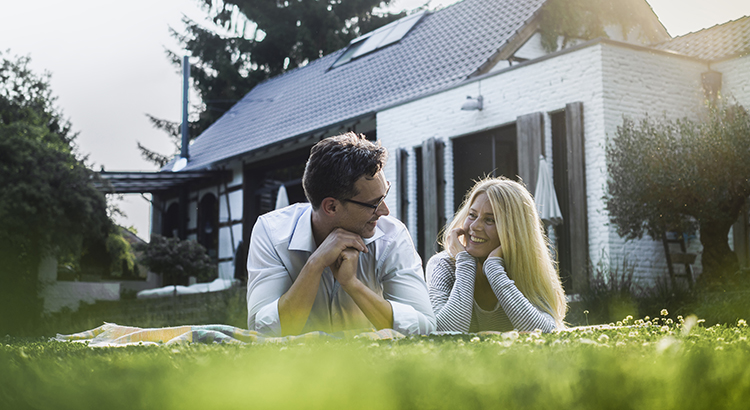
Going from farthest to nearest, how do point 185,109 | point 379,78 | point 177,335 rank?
point 185,109, point 379,78, point 177,335

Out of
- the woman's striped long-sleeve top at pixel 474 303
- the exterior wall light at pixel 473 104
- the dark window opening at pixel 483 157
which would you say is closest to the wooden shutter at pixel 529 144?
the dark window opening at pixel 483 157

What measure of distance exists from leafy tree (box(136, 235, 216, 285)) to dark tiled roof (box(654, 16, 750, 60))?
1001 centimetres

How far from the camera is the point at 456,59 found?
43.7 feet

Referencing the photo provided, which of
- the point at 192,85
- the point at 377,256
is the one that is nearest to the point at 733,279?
the point at 377,256

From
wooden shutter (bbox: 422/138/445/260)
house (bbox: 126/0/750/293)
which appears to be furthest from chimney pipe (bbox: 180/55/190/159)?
wooden shutter (bbox: 422/138/445/260)

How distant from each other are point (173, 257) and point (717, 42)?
35.8 ft

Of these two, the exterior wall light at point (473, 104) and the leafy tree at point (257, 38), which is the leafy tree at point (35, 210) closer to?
the exterior wall light at point (473, 104)

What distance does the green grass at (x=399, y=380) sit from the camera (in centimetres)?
77

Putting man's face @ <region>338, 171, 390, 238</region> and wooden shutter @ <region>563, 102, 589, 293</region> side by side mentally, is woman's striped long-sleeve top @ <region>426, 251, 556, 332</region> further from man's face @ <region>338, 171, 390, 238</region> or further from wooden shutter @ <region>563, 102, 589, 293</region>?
wooden shutter @ <region>563, 102, 589, 293</region>

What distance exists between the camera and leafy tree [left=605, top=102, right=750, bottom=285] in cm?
839

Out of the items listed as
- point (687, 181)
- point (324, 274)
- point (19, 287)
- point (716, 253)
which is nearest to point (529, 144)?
point (687, 181)

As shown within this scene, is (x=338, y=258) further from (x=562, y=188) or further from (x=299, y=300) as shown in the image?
(x=562, y=188)

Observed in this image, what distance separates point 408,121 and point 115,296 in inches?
295

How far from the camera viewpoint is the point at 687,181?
8.39 meters
